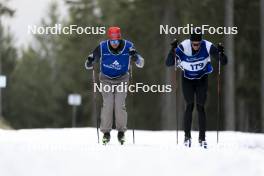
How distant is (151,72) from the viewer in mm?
37469

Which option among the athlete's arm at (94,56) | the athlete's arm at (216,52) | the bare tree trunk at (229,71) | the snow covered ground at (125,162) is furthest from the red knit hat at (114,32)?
the bare tree trunk at (229,71)

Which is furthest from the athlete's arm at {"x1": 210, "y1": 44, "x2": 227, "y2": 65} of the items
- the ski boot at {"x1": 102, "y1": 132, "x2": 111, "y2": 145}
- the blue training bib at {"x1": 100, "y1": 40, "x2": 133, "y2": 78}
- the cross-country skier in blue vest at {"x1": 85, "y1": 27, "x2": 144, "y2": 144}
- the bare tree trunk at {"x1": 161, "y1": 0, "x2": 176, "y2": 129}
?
the bare tree trunk at {"x1": 161, "y1": 0, "x2": 176, "y2": 129}

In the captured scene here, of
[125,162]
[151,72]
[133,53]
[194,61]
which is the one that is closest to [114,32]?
[133,53]

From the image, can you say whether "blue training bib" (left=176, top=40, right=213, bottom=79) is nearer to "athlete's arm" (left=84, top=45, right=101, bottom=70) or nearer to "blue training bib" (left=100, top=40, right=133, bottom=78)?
"blue training bib" (left=100, top=40, right=133, bottom=78)

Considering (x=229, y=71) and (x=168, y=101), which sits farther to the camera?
(x=168, y=101)

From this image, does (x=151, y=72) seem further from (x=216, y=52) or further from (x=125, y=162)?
(x=125, y=162)

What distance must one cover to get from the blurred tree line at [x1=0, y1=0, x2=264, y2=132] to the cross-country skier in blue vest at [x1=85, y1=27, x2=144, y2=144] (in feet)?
25.5

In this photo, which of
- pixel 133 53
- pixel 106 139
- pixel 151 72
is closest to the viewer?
pixel 133 53

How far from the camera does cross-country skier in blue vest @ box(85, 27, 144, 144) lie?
11.4 meters

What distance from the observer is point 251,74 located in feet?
114

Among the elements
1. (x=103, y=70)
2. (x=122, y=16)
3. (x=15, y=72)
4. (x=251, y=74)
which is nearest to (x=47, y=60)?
(x=15, y=72)

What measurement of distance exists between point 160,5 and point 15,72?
33102mm

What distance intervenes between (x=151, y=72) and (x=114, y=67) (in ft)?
85.7

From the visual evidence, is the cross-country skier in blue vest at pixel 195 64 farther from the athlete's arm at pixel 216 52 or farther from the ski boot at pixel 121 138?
the ski boot at pixel 121 138
